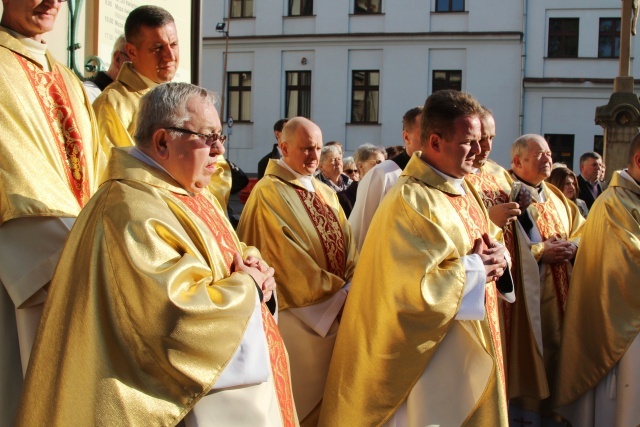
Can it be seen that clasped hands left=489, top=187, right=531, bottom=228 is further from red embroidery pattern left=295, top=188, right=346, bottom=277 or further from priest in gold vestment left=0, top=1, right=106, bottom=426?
priest in gold vestment left=0, top=1, right=106, bottom=426

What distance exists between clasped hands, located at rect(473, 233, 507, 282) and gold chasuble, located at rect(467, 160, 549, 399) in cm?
134

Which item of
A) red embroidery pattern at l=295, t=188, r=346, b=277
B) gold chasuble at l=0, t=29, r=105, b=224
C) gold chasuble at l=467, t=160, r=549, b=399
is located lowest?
gold chasuble at l=467, t=160, r=549, b=399

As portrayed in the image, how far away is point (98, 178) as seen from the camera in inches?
150

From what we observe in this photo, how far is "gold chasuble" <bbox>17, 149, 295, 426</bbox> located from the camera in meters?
2.61

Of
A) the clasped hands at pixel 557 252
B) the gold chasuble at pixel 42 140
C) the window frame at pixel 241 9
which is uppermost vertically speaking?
the window frame at pixel 241 9

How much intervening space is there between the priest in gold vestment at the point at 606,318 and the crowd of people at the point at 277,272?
0.01 meters

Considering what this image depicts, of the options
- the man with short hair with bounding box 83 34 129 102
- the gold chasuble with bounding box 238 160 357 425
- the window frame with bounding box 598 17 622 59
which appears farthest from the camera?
the window frame with bounding box 598 17 622 59

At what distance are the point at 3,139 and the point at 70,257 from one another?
78 cm

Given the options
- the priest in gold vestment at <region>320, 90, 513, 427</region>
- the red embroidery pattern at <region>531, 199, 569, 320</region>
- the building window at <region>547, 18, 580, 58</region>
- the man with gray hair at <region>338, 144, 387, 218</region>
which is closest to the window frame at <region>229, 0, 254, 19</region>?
the building window at <region>547, 18, 580, 58</region>

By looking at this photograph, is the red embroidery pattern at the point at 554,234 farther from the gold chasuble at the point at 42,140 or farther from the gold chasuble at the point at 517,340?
the gold chasuble at the point at 42,140

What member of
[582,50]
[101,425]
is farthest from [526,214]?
[582,50]

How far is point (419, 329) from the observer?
13.0 ft

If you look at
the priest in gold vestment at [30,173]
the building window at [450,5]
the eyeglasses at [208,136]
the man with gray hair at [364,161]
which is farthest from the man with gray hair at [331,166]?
the building window at [450,5]

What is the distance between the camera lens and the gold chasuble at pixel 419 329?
12.9 feet
